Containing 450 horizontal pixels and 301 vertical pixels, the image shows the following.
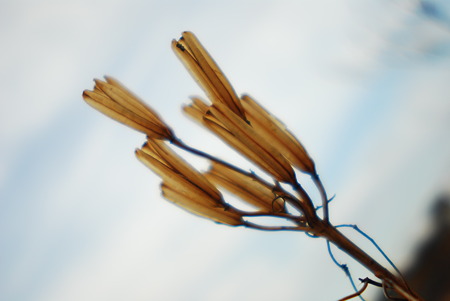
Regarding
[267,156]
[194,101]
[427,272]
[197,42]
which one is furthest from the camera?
[427,272]

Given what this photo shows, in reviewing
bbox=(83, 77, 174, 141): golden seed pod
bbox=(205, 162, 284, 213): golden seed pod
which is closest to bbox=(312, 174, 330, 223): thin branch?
bbox=(205, 162, 284, 213): golden seed pod

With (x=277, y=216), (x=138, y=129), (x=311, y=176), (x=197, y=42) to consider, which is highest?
(x=197, y=42)

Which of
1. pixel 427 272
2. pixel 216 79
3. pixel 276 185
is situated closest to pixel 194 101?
pixel 216 79

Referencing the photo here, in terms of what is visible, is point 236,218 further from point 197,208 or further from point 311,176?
point 311,176

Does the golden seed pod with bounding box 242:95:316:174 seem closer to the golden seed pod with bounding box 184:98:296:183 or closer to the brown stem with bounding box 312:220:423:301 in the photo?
the golden seed pod with bounding box 184:98:296:183

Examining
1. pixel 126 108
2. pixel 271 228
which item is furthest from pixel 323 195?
pixel 126 108

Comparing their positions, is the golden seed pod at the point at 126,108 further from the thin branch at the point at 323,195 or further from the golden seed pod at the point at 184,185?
the thin branch at the point at 323,195

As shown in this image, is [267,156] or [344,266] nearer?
[267,156]

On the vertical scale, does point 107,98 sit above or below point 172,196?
above

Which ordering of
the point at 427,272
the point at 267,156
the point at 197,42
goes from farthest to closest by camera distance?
the point at 427,272, the point at 197,42, the point at 267,156
